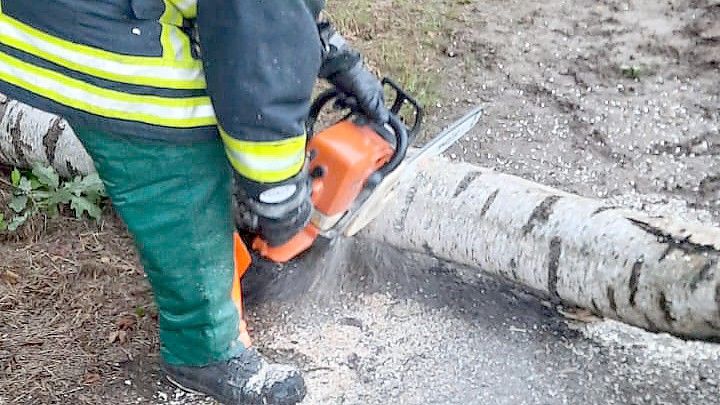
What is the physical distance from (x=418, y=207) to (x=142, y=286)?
2.52 ft

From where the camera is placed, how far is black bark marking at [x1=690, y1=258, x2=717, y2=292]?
6.71 ft

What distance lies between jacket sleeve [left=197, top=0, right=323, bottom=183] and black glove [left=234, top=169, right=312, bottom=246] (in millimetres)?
60

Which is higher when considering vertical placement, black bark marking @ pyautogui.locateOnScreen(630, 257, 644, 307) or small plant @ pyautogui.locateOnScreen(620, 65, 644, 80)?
black bark marking @ pyautogui.locateOnScreen(630, 257, 644, 307)

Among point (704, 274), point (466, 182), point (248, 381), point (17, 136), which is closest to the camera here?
point (704, 274)

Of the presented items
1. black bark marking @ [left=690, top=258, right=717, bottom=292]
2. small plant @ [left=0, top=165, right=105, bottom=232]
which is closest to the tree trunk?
black bark marking @ [left=690, top=258, right=717, bottom=292]

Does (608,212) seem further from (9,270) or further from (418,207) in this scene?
(9,270)

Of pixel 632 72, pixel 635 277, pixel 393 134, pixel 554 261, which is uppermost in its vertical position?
pixel 393 134

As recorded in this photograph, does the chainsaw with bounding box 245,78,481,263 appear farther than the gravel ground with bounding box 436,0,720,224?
No

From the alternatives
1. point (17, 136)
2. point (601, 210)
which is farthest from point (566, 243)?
point (17, 136)

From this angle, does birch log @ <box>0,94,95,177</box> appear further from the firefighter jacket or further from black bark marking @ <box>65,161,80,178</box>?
the firefighter jacket

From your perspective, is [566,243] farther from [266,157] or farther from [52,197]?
[52,197]

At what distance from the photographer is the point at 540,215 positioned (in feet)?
7.72

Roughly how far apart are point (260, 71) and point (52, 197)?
1387 mm

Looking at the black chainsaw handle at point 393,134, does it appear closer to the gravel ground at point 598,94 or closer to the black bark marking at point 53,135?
the gravel ground at point 598,94
